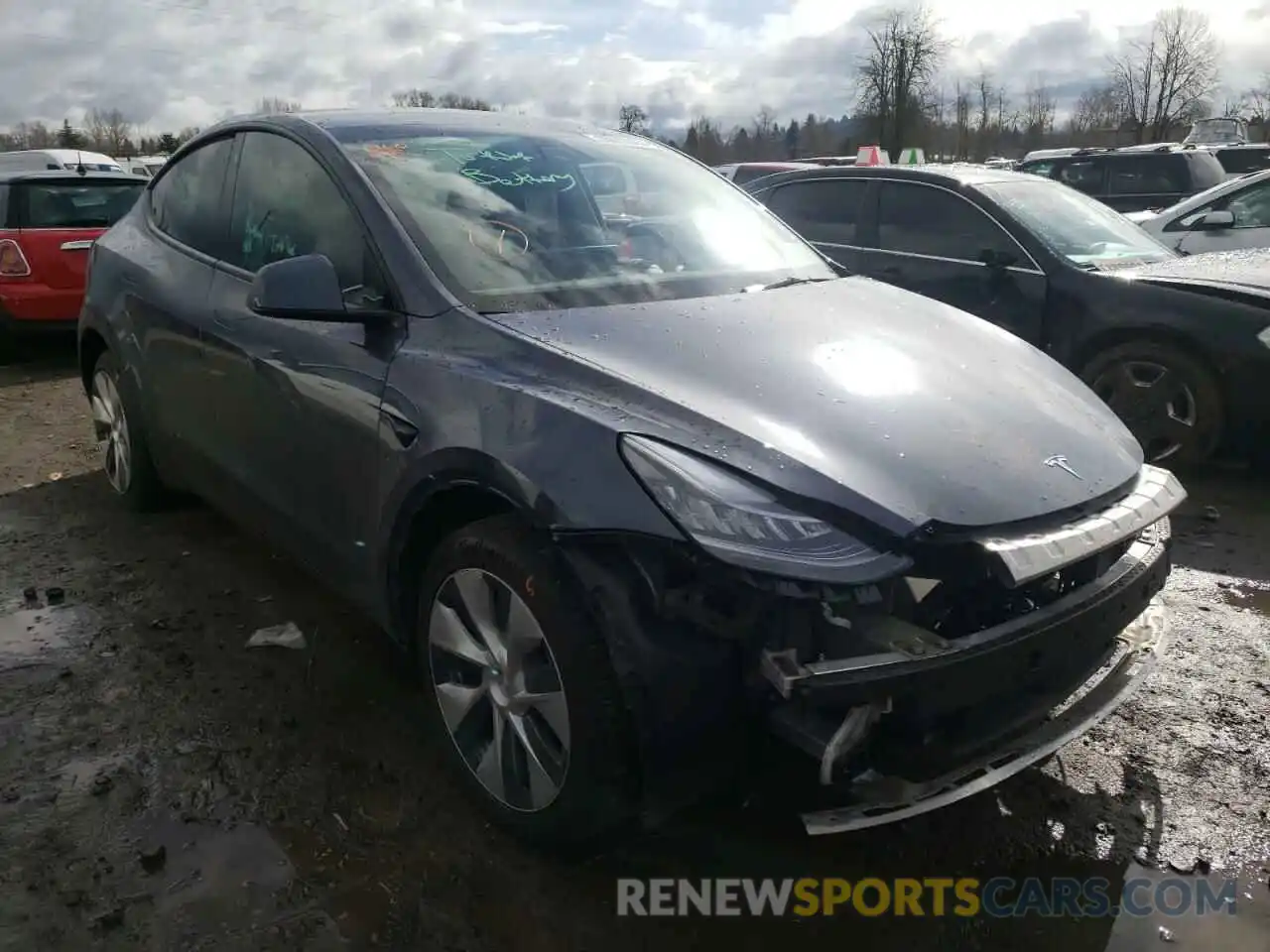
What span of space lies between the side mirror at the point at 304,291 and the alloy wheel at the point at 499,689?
825 mm

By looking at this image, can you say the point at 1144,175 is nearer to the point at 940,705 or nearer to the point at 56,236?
the point at 56,236

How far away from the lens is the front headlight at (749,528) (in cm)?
198

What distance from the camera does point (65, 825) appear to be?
105 inches

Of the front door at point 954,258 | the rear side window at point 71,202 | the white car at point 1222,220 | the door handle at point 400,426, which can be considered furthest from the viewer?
the rear side window at point 71,202

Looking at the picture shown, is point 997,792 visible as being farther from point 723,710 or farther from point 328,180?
point 328,180

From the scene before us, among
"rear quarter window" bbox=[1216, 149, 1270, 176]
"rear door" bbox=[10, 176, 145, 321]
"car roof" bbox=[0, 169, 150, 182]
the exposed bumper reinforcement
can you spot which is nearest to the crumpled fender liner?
the exposed bumper reinforcement

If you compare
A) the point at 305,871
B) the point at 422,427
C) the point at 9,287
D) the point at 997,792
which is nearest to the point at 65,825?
the point at 305,871

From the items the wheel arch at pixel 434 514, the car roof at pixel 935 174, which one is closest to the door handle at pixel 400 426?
the wheel arch at pixel 434 514

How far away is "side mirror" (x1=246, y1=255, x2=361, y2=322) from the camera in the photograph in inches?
108

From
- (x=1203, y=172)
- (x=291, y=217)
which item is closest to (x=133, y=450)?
(x=291, y=217)

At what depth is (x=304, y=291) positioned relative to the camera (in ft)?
9.03

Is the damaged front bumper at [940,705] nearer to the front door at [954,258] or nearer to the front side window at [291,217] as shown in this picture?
the front side window at [291,217]

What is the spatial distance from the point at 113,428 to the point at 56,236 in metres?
4.54

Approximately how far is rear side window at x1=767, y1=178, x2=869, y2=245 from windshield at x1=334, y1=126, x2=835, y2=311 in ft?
10.7
